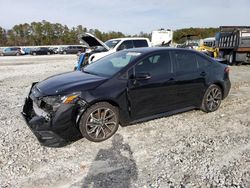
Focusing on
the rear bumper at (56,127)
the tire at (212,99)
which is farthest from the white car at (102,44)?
the rear bumper at (56,127)

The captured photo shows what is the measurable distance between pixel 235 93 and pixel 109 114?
5146 millimetres

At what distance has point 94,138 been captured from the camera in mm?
4242

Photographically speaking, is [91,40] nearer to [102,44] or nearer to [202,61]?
[102,44]

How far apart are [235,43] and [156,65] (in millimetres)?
14488

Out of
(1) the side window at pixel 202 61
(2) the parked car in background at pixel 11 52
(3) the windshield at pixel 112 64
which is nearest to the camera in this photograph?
(3) the windshield at pixel 112 64

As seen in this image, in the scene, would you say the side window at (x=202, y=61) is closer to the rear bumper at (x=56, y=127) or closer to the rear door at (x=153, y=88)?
the rear door at (x=153, y=88)

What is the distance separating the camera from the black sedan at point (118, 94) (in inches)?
156

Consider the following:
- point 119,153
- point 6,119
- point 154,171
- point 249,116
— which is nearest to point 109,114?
point 119,153

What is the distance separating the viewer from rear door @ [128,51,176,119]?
4.60m

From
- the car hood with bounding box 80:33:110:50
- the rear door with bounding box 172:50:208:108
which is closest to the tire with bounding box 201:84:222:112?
the rear door with bounding box 172:50:208:108

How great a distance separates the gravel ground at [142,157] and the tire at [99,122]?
150 mm

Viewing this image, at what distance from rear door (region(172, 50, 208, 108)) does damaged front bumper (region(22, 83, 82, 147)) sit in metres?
2.31

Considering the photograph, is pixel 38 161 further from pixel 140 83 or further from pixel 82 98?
pixel 140 83

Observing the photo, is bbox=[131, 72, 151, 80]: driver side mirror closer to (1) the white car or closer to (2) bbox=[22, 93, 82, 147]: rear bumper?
(2) bbox=[22, 93, 82, 147]: rear bumper
